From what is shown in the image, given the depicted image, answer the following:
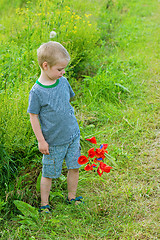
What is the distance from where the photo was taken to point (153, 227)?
2.16 m

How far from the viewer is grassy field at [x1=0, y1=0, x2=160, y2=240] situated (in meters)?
2.21

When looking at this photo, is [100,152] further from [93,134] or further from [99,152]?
[93,134]

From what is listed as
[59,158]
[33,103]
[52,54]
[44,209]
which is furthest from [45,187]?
[52,54]

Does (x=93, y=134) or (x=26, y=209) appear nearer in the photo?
(x=26, y=209)

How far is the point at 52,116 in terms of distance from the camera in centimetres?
208

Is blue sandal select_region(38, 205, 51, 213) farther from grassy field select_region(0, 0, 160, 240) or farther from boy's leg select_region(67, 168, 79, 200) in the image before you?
boy's leg select_region(67, 168, 79, 200)

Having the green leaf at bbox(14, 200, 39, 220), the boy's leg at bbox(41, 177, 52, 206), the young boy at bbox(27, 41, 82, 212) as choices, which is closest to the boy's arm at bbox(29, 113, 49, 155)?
the young boy at bbox(27, 41, 82, 212)

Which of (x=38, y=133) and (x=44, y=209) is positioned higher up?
(x=38, y=133)

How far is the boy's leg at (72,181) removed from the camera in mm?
2358

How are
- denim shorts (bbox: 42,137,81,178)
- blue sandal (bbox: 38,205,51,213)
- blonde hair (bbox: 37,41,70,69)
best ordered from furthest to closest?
1. blue sandal (bbox: 38,205,51,213)
2. denim shorts (bbox: 42,137,81,178)
3. blonde hair (bbox: 37,41,70,69)

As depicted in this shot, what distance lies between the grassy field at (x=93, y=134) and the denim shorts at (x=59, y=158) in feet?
0.97

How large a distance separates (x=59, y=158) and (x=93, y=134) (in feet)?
3.30

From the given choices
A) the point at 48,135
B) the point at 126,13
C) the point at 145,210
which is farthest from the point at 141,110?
the point at 126,13

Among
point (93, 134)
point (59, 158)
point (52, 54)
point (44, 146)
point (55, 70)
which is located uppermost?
point (52, 54)
